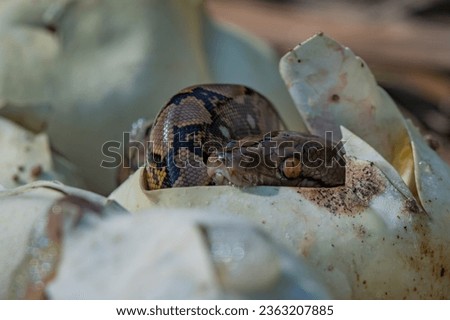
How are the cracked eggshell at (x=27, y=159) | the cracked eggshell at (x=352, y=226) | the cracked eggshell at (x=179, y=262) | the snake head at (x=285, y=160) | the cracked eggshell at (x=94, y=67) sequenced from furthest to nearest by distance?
the cracked eggshell at (x=94, y=67) → the cracked eggshell at (x=27, y=159) → the snake head at (x=285, y=160) → the cracked eggshell at (x=352, y=226) → the cracked eggshell at (x=179, y=262)

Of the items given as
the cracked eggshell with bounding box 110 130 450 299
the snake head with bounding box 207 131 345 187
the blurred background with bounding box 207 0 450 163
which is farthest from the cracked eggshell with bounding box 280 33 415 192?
the blurred background with bounding box 207 0 450 163

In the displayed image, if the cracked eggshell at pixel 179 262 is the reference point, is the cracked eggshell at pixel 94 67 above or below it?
below

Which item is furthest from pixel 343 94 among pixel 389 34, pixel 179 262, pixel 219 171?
pixel 389 34

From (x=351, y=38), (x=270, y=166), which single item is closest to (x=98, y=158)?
(x=270, y=166)

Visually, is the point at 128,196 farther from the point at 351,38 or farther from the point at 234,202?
the point at 351,38

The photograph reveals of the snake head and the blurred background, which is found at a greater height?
the snake head

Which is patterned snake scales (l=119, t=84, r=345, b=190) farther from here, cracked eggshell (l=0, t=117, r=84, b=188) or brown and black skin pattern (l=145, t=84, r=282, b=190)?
cracked eggshell (l=0, t=117, r=84, b=188)

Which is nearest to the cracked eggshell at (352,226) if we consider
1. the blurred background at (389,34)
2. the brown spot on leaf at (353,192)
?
the brown spot on leaf at (353,192)

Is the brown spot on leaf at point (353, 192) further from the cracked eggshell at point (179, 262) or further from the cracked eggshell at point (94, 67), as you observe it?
the cracked eggshell at point (94, 67)
